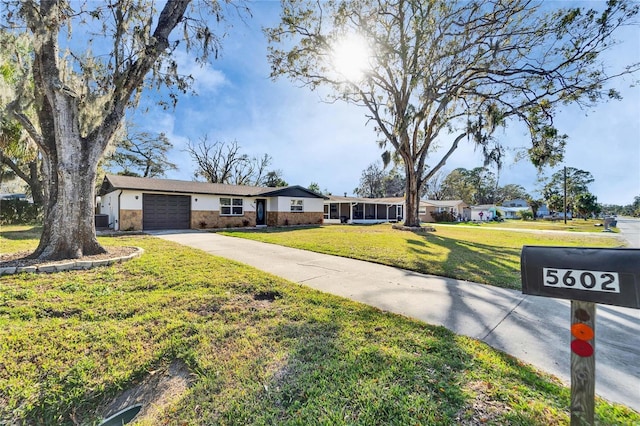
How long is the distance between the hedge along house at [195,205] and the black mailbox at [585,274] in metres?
16.5

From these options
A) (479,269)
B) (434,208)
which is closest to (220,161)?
(434,208)

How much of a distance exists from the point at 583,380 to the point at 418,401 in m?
1.00

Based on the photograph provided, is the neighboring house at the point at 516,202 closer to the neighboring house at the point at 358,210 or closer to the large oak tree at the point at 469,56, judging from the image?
the neighboring house at the point at 358,210

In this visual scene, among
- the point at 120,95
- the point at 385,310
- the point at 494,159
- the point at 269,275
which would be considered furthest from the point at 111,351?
the point at 494,159

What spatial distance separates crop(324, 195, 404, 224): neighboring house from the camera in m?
28.1

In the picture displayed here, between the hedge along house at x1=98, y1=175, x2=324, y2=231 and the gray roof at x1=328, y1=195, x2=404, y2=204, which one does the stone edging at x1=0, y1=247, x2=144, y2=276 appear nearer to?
the hedge along house at x1=98, y1=175, x2=324, y2=231

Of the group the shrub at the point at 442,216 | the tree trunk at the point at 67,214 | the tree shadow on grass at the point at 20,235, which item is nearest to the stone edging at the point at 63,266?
the tree trunk at the point at 67,214

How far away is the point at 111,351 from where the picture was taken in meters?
2.63

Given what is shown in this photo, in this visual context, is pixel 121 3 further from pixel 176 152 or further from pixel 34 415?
pixel 176 152

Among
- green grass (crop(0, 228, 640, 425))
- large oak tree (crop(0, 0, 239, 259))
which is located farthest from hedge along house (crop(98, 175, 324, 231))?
green grass (crop(0, 228, 640, 425))

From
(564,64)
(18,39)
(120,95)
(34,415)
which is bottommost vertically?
(34,415)

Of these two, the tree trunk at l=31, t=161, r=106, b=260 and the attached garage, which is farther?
the attached garage

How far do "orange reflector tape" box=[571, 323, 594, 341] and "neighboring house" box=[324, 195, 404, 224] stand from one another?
984 inches

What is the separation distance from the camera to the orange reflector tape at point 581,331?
4.74 ft
